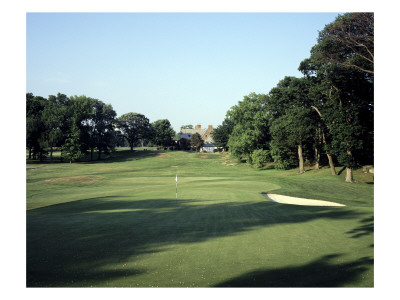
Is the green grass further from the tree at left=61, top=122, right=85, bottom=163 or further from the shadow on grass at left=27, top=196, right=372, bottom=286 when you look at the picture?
the tree at left=61, top=122, right=85, bottom=163

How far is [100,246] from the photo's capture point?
362 inches

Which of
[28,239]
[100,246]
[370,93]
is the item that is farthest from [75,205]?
[370,93]

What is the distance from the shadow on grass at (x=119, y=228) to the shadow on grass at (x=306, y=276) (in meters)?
0.38

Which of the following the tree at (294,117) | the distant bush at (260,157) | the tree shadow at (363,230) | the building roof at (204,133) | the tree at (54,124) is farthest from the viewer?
the building roof at (204,133)

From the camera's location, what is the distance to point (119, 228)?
11094mm

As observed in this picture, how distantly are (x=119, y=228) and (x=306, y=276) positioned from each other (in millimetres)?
6787

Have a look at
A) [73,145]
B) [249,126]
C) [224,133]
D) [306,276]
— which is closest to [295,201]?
[306,276]

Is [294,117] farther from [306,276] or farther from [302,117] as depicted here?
[306,276]

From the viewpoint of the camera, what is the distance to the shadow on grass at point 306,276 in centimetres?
732

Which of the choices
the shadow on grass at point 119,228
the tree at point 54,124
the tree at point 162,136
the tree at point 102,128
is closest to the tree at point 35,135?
the tree at point 54,124

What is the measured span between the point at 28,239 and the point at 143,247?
395cm

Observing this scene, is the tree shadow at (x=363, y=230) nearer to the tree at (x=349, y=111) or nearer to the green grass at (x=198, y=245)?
the green grass at (x=198, y=245)

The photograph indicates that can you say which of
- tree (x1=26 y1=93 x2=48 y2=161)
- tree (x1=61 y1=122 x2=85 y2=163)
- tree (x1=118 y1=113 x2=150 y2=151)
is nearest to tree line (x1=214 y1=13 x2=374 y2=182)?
tree (x1=61 y1=122 x2=85 y2=163)
